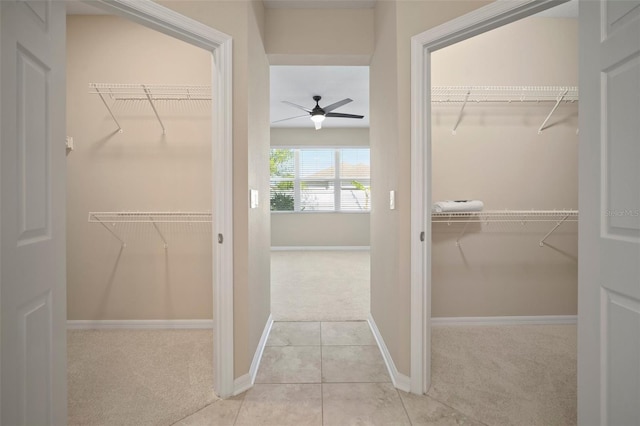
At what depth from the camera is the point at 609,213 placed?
38.2 inches

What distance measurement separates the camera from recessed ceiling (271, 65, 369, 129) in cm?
362

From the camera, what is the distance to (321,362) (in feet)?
6.35

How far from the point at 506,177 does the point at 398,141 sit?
1526 mm

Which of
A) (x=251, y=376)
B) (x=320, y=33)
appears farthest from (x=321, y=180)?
(x=251, y=376)

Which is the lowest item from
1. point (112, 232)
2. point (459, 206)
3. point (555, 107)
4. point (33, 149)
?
point (112, 232)

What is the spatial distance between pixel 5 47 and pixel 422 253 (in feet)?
6.09

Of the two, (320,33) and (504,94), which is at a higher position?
(320,33)

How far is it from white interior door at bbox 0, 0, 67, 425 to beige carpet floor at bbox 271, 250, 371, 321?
6.03 ft

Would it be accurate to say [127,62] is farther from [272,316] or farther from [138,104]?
[272,316]

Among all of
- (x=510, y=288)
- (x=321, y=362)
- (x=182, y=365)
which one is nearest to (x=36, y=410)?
(x=182, y=365)

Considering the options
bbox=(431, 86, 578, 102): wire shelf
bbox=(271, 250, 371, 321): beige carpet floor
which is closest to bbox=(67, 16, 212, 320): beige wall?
bbox=(271, 250, 371, 321): beige carpet floor

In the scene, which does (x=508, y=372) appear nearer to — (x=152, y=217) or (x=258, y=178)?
(x=258, y=178)

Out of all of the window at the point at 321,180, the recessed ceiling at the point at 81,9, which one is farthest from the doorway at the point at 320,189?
the recessed ceiling at the point at 81,9

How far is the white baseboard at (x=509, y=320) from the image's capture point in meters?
2.50
